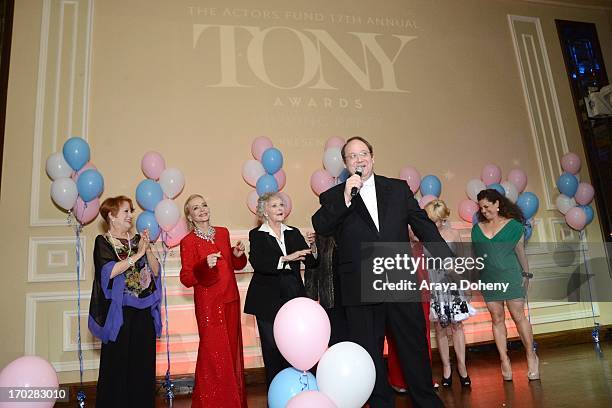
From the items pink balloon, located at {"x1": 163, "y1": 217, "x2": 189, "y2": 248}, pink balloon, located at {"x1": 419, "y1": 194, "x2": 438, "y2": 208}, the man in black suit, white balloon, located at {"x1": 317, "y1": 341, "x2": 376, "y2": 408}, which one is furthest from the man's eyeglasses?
pink balloon, located at {"x1": 419, "y1": 194, "x2": 438, "y2": 208}

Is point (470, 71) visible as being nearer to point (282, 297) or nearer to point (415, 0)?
point (415, 0)

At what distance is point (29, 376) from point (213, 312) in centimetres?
121

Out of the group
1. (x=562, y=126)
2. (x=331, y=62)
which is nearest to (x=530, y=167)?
(x=562, y=126)

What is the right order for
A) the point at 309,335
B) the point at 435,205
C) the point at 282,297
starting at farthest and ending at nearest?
the point at 435,205, the point at 282,297, the point at 309,335

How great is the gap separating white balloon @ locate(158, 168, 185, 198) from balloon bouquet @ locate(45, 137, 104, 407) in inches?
20.7

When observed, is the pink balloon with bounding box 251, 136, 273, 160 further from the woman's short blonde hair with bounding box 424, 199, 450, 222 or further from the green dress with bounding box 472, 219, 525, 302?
the green dress with bounding box 472, 219, 525, 302

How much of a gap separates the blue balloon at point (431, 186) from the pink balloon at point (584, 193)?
6.03ft

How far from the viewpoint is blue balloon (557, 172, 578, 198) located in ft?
18.0

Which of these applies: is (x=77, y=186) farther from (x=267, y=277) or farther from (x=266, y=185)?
(x=267, y=277)

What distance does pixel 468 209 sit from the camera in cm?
522

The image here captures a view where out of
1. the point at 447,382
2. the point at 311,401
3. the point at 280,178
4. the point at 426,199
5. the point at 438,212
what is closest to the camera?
→ the point at 311,401

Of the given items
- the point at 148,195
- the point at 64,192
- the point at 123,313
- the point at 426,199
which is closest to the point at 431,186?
the point at 426,199

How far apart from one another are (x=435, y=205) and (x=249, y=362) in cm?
227

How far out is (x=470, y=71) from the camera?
5.90 m
